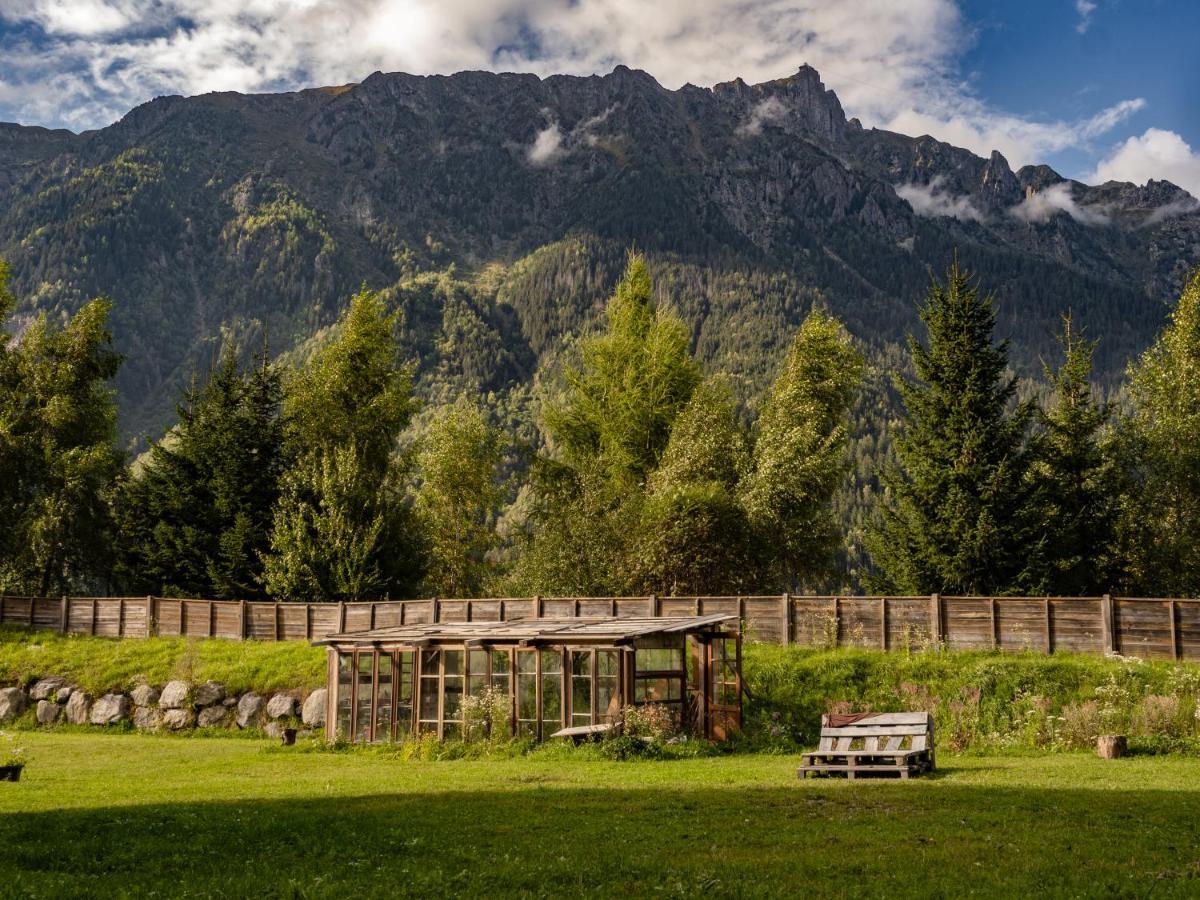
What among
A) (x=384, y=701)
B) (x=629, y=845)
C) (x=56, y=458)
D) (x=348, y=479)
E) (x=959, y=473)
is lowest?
(x=384, y=701)

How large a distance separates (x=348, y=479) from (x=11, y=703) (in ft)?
59.2

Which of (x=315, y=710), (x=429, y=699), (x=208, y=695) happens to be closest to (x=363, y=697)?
(x=429, y=699)

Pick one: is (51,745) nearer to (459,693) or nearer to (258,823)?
(459,693)

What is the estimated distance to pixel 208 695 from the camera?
45219 mm

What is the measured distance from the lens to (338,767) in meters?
30.1

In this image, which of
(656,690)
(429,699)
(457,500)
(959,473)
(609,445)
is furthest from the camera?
(457,500)

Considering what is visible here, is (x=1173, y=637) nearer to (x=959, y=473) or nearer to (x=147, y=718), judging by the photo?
(x=959, y=473)

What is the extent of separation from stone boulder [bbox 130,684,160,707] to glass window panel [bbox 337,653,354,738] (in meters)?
12.4

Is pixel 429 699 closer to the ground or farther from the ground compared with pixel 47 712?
farther from the ground

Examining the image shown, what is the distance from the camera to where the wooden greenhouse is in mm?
34312

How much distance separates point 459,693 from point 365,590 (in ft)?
59.6

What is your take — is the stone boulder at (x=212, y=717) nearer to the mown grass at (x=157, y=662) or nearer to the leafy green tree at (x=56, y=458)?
the mown grass at (x=157, y=662)

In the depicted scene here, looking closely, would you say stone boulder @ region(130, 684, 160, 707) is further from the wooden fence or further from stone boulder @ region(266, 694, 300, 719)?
stone boulder @ region(266, 694, 300, 719)

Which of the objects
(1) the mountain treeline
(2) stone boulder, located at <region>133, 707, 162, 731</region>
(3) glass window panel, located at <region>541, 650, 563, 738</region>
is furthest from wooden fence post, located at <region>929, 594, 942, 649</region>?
(2) stone boulder, located at <region>133, 707, 162, 731</region>
